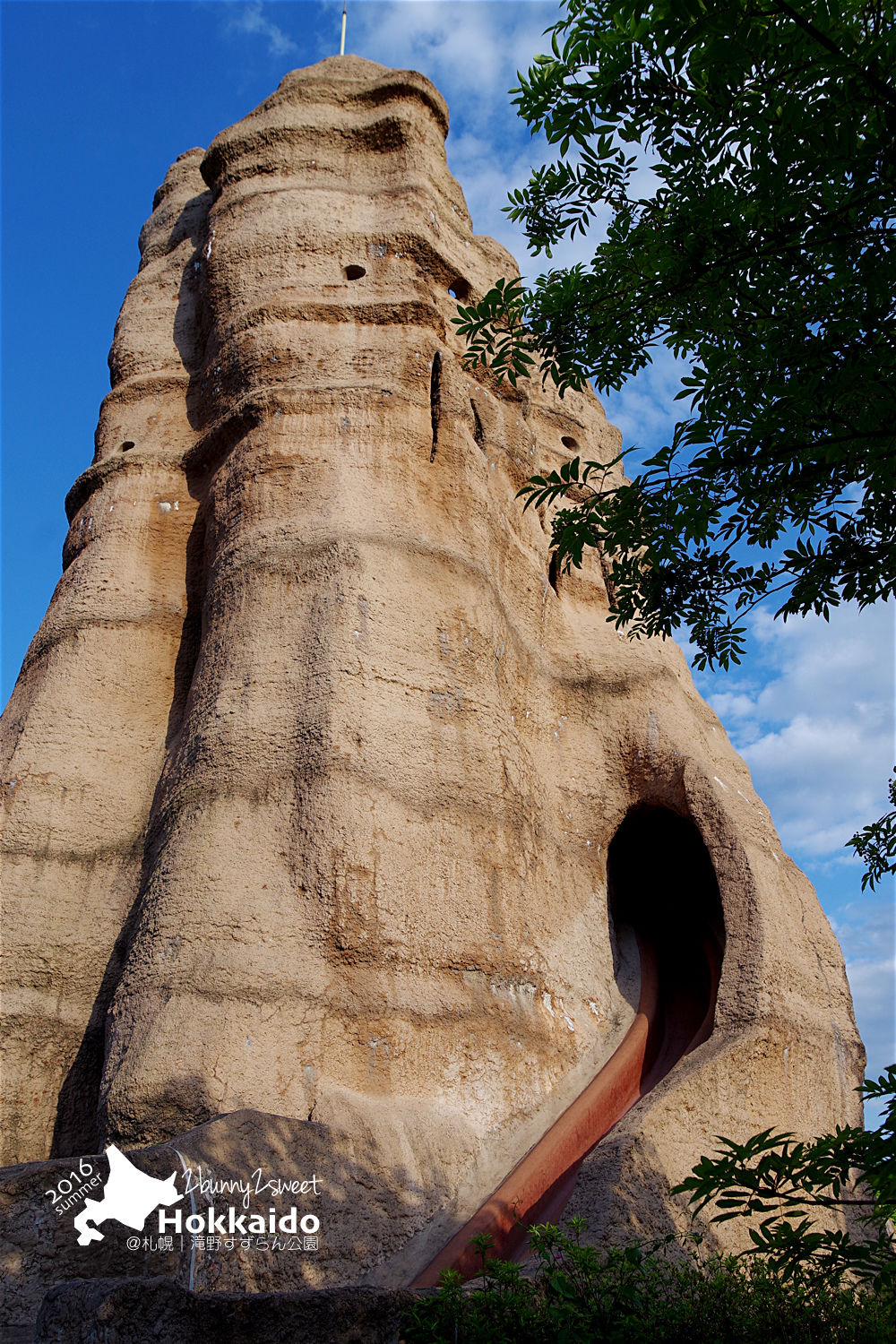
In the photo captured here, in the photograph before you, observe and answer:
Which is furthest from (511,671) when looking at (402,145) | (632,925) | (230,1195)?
(402,145)

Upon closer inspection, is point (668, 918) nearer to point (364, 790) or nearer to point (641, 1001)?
point (641, 1001)

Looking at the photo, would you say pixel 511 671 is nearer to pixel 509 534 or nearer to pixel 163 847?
pixel 509 534

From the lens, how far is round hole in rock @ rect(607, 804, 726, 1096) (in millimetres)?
9609

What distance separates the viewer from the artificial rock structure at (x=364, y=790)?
23.8 feet

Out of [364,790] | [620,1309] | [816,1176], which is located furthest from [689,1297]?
[364,790]

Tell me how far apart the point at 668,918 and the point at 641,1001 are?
4.09ft

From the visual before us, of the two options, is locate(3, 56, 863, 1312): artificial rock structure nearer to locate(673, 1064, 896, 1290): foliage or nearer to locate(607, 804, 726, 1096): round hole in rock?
locate(607, 804, 726, 1096): round hole in rock

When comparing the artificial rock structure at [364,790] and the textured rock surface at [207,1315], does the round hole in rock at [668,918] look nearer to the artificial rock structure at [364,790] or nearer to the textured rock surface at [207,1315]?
the artificial rock structure at [364,790]

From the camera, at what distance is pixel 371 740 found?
8.30 m

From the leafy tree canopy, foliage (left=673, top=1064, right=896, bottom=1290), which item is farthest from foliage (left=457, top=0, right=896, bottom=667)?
foliage (left=673, top=1064, right=896, bottom=1290)

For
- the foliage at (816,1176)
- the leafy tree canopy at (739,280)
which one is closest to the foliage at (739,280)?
the leafy tree canopy at (739,280)

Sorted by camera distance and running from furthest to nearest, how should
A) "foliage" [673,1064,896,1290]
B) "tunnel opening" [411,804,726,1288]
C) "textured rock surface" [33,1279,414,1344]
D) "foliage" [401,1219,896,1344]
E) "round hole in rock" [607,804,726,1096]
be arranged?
"round hole in rock" [607,804,726,1096] < "tunnel opening" [411,804,726,1288] < "foliage" [401,1219,896,1344] < "textured rock surface" [33,1279,414,1344] < "foliage" [673,1064,896,1290]

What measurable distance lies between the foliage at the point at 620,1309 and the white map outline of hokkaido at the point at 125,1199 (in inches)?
58.5

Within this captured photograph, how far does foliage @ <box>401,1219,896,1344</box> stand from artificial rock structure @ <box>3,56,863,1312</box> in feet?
4.14
